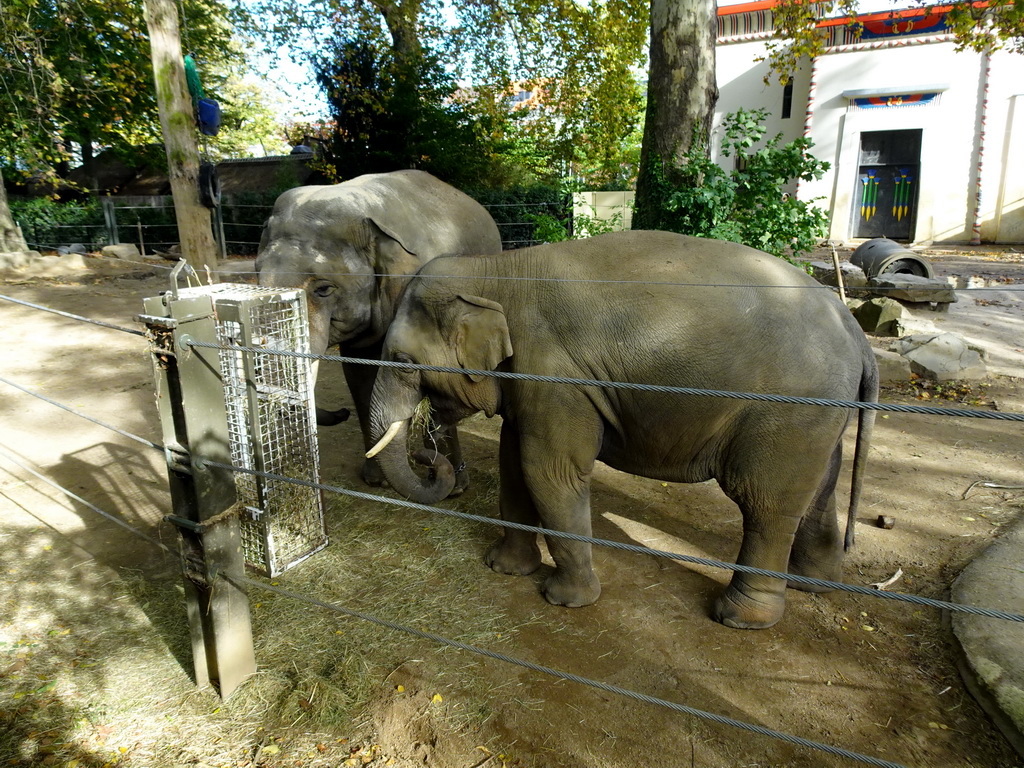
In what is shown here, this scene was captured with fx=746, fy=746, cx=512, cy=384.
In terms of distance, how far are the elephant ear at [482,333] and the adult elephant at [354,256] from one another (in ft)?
3.76

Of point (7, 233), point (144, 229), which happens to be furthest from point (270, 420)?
point (144, 229)

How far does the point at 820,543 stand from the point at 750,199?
476 cm

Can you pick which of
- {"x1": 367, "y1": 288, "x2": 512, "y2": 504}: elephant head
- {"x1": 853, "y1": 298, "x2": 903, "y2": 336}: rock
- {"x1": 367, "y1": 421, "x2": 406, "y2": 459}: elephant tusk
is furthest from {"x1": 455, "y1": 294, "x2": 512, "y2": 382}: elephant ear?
{"x1": 853, "y1": 298, "x2": 903, "y2": 336}: rock

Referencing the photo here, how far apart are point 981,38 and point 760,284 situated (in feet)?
34.5

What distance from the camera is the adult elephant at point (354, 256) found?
4.85 metres

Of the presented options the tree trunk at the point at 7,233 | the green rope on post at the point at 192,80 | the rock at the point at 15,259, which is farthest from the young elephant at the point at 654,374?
the tree trunk at the point at 7,233

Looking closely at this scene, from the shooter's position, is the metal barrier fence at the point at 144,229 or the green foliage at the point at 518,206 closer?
the green foliage at the point at 518,206

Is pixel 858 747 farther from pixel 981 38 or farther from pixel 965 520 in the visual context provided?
pixel 981 38

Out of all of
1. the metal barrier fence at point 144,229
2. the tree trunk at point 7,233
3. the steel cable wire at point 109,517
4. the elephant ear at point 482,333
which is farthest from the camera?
the metal barrier fence at point 144,229

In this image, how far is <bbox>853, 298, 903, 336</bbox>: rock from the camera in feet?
30.6

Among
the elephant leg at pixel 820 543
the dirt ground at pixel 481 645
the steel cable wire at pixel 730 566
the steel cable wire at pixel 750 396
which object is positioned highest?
the steel cable wire at pixel 750 396

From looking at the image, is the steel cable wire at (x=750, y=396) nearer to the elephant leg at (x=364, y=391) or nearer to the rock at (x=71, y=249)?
the elephant leg at (x=364, y=391)

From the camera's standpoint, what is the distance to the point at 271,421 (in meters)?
3.98

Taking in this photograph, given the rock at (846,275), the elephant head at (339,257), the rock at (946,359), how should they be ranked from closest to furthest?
1. the elephant head at (339,257)
2. the rock at (946,359)
3. the rock at (846,275)
